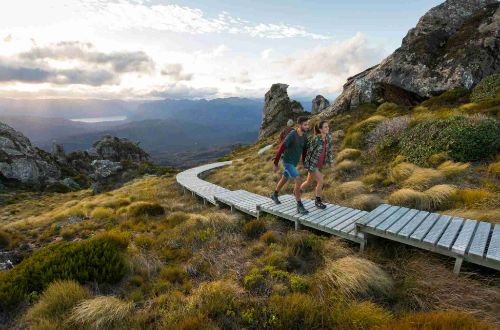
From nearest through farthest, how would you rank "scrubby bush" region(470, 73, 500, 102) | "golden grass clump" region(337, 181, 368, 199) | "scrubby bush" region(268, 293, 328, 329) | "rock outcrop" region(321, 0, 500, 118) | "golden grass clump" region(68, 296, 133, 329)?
"scrubby bush" region(268, 293, 328, 329)
"golden grass clump" region(68, 296, 133, 329)
"golden grass clump" region(337, 181, 368, 199)
"scrubby bush" region(470, 73, 500, 102)
"rock outcrop" region(321, 0, 500, 118)

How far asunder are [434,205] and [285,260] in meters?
4.97

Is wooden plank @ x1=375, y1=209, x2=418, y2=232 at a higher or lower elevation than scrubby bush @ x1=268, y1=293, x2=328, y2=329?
higher

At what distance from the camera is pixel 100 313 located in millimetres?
4305

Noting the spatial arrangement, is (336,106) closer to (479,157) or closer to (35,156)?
(479,157)

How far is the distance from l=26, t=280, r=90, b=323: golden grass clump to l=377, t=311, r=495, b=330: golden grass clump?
4.81 m

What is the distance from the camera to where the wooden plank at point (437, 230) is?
507 cm

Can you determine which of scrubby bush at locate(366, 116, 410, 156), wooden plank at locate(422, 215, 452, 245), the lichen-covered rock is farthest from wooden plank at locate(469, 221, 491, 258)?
the lichen-covered rock

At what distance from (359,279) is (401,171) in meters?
7.07

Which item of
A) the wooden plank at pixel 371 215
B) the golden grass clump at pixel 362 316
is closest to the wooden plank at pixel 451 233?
the wooden plank at pixel 371 215

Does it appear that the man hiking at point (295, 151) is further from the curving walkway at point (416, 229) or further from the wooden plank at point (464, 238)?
the wooden plank at point (464, 238)

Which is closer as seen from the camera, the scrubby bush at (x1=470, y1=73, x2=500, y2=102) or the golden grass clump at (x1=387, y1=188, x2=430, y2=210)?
the golden grass clump at (x1=387, y1=188, x2=430, y2=210)

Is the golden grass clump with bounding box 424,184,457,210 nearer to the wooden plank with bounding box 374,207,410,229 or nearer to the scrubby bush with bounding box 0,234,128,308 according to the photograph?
the wooden plank with bounding box 374,207,410,229

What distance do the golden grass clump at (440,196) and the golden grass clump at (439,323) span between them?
4.88 meters

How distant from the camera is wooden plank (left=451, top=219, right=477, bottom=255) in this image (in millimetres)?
4685
